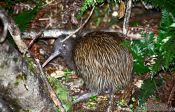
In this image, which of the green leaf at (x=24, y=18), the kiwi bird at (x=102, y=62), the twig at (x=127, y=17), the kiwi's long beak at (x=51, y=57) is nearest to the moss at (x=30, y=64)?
the kiwi bird at (x=102, y=62)

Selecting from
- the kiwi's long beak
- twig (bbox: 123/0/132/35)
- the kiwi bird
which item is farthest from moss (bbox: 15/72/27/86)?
twig (bbox: 123/0/132/35)

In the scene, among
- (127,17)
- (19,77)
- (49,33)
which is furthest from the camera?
(49,33)

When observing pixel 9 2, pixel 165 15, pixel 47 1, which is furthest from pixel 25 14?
pixel 165 15

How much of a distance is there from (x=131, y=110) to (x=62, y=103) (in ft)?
2.87

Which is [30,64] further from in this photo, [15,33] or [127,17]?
[127,17]

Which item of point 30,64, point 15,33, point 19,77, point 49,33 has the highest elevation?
point 15,33

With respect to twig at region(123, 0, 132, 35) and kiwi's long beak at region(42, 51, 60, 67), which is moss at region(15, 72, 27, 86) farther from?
twig at region(123, 0, 132, 35)

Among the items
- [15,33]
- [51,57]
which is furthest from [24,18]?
[15,33]

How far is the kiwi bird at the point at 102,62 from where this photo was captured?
5965mm

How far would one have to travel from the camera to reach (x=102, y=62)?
5.95 metres

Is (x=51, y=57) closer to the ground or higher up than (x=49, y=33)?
closer to the ground

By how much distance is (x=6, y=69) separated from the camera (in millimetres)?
5113

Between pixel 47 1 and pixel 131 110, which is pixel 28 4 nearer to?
pixel 47 1

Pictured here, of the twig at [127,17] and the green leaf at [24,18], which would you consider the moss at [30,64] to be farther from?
the twig at [127,17]
